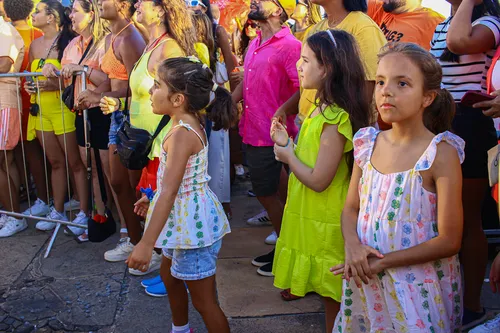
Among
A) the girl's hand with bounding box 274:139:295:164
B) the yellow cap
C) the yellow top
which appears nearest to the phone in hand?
the yellow top

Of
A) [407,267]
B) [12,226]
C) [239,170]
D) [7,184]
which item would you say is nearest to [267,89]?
[407,267]

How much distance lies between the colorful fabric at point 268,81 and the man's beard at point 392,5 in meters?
0.83

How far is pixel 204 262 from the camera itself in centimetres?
273

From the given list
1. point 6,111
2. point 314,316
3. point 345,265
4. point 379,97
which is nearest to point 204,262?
point 345,265

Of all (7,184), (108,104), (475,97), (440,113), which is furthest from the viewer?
(7,184)

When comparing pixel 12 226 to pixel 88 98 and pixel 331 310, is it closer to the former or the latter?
pixel 88 98

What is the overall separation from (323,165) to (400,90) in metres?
0.57

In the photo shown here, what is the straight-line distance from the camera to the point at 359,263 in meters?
2.15

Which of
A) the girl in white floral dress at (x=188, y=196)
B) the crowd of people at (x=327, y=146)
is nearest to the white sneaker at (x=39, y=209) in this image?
the crowd of people at (x=327, y=146)

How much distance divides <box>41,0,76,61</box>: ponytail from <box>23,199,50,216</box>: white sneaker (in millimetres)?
1606

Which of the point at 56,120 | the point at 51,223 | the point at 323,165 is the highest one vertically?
the point at 56,120

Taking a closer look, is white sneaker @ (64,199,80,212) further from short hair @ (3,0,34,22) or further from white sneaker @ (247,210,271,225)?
short hair @ (3,0,34,22)

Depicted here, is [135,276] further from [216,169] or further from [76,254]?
[216,169]

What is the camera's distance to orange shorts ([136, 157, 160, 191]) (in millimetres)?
3621
